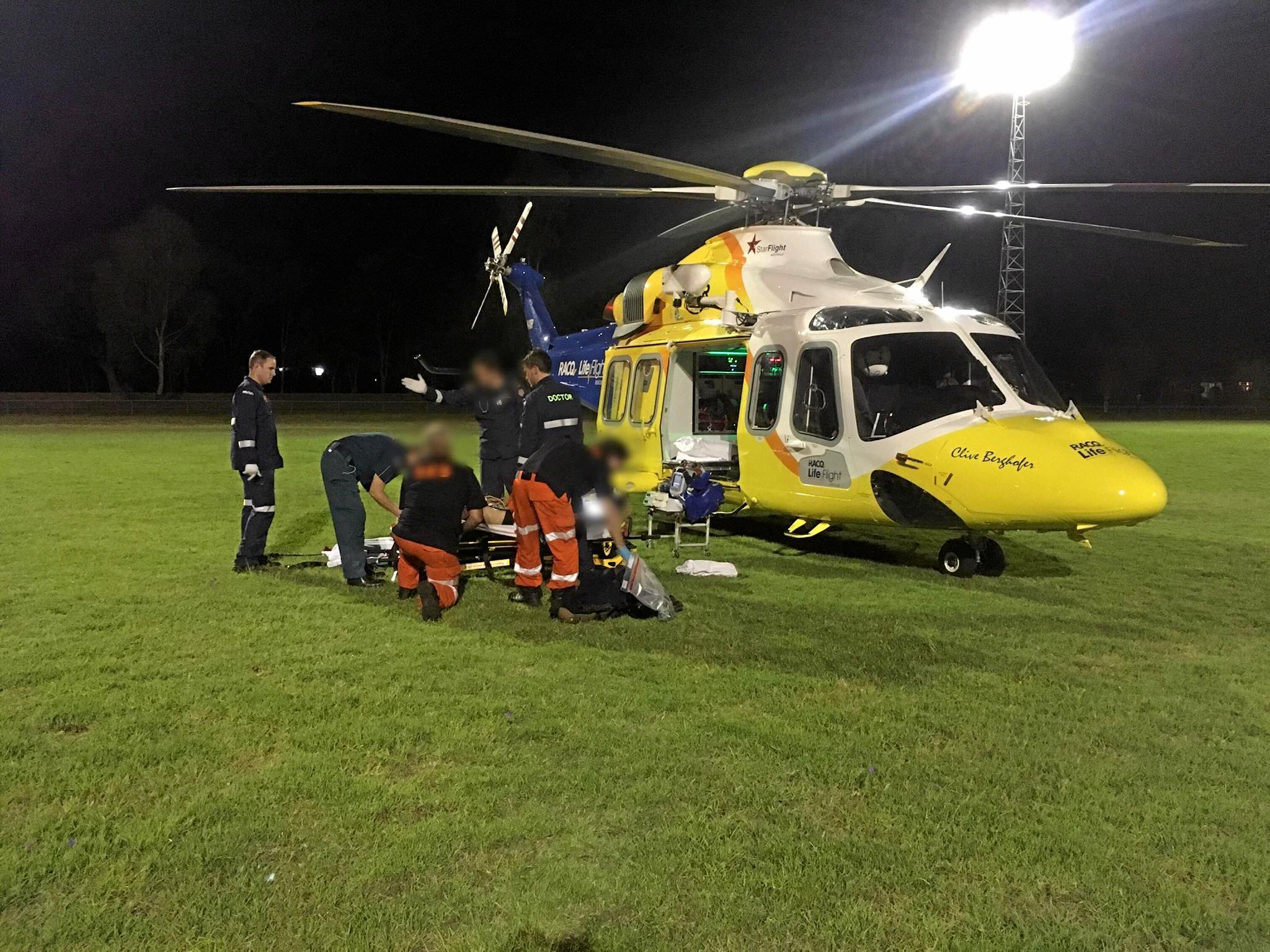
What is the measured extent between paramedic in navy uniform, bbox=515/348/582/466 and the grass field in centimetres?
139

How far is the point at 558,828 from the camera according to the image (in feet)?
11.1

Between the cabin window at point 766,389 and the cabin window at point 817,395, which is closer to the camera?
the cabin window at point 817,395

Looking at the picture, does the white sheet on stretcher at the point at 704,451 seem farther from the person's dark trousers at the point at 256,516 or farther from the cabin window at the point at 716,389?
the person's dark trousers at the point at 256,516

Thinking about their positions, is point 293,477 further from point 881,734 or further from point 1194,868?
point 1194,868

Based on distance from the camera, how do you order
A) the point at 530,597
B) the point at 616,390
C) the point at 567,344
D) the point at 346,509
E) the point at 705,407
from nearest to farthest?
1. the point at 530,597
2. the point at 346,509
3. the point at 705,407
4. the point at 616,390
5. the point at 567,344

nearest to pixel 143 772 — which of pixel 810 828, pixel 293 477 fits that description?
pixel 810 828

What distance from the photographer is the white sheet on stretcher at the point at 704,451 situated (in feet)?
30.7

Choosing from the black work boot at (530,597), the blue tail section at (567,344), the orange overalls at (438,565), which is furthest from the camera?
the blue tail section at (567,344)

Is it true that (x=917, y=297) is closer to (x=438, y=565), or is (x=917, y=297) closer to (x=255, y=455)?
(x=438, y=565)

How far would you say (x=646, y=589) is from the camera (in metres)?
6.29

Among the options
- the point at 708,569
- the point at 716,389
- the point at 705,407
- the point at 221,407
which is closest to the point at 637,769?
the point at 708,569

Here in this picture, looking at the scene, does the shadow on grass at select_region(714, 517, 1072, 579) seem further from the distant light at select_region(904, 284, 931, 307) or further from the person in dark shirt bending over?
the person in dark shirt bending over

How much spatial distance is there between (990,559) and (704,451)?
10.5 ft

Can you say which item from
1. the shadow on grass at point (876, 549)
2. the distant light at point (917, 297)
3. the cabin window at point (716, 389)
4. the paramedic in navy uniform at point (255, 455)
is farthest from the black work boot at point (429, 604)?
the distant light at point (917, 297)
